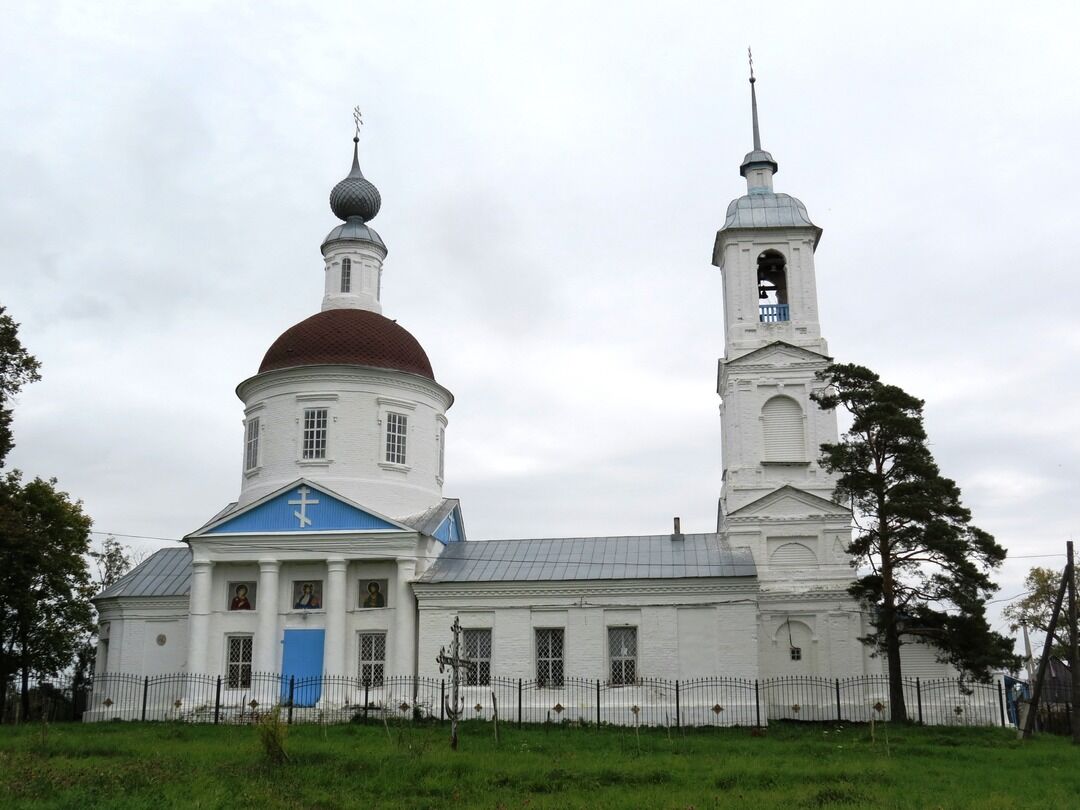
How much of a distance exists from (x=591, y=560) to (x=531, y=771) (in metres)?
12.6

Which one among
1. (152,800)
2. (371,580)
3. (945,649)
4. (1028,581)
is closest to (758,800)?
(152,800)

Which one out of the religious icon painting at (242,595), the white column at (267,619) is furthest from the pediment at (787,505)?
the religious icon painting at (242,595)

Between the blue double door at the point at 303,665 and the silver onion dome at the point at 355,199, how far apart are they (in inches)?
547

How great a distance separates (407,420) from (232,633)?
24.3 ft

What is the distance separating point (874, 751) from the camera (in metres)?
17.4

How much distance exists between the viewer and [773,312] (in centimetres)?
2905

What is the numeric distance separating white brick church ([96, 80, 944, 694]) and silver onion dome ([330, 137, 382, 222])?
471cm

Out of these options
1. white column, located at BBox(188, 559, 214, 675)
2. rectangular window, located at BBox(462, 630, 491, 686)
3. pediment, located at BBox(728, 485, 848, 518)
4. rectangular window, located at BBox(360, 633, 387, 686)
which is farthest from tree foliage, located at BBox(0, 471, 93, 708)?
pediment, located at BBox(728, 485, 848, 518)

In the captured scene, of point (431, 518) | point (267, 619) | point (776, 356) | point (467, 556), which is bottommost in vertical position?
point (267, 619)

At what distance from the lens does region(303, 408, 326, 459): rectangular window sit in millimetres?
28531

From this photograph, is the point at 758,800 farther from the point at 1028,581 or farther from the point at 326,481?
the point at 1028,581

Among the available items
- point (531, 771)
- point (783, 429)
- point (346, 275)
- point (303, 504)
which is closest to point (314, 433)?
point (303, 504)

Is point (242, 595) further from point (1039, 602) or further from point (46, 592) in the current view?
point (1039, 602)

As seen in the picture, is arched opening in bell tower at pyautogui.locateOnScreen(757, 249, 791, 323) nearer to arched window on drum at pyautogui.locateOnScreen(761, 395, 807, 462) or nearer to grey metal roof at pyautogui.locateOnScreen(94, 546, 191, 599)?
arched window on drum at pyautogui.locateOnScreen(761, 395, 807, 462)
